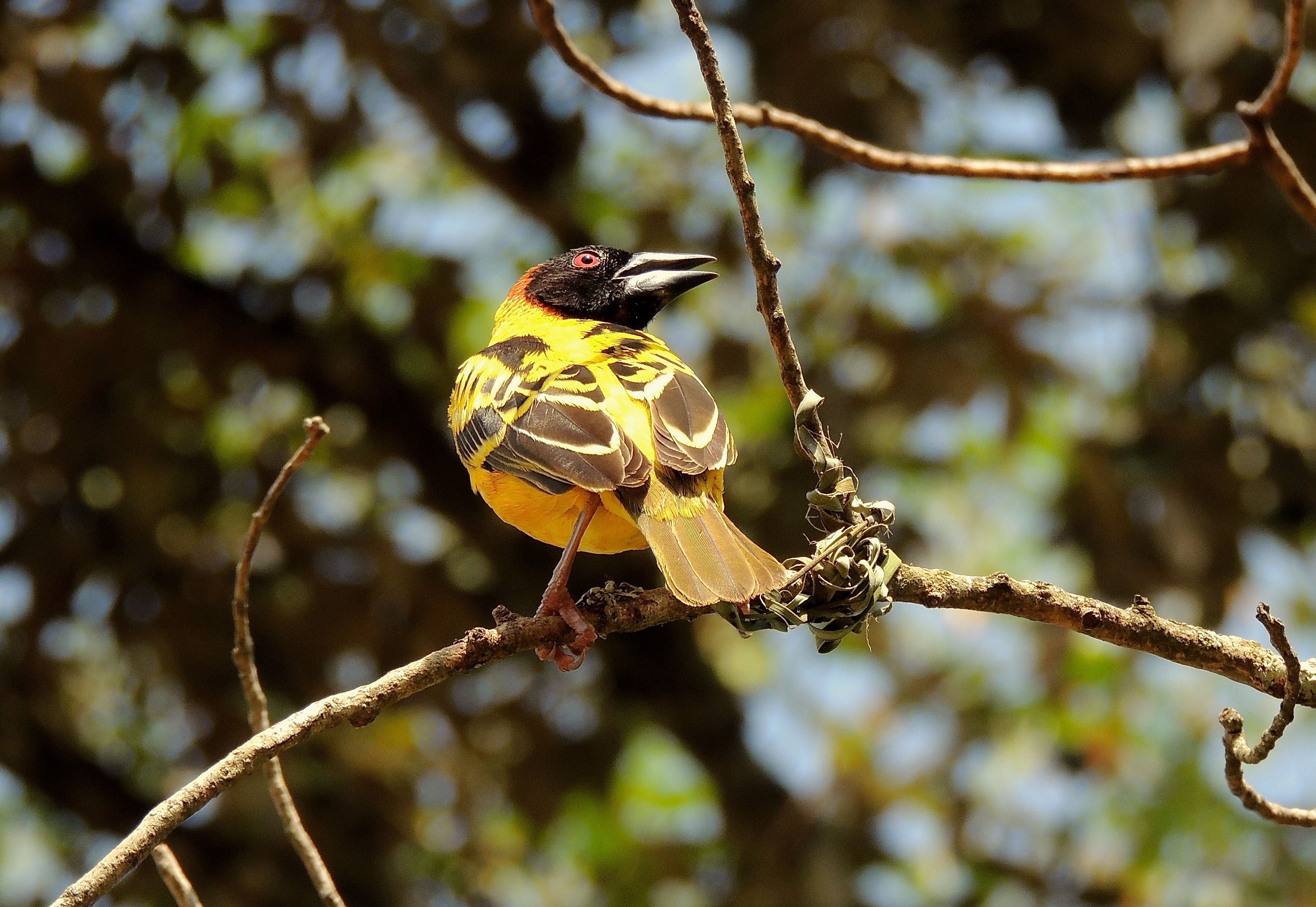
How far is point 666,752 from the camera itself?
10.7m

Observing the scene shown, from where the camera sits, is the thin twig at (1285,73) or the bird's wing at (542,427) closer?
the thin twig at (1285,73)

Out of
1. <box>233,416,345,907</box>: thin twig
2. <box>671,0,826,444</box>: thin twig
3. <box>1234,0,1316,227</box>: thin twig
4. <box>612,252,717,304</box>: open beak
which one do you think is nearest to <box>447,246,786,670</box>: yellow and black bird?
<box>612,252,717,304</box>: open beak

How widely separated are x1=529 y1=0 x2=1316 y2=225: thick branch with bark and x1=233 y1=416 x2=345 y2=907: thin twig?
43.9 inches

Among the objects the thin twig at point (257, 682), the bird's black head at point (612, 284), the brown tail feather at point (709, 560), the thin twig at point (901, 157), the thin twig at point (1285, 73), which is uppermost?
the thin twig at point (1285, 73)

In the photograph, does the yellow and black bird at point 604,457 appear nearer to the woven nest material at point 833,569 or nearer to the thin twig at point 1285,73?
the woven nest material at point 833,569

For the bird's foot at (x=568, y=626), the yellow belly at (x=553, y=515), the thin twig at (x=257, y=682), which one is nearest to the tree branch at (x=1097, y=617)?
the bird's foot at (x=568, y=626)

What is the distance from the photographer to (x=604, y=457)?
117 inches

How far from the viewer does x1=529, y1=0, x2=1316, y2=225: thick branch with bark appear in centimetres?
291

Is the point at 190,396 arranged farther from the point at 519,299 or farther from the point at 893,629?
the point at 893,629

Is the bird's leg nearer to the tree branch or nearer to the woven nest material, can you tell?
the woven nest material

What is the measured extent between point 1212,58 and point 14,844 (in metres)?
8.86

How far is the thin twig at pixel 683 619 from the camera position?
81.7 inches

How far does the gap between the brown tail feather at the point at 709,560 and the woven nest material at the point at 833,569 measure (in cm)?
3

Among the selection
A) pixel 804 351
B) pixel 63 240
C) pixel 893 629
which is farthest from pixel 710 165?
pixel 63 240
